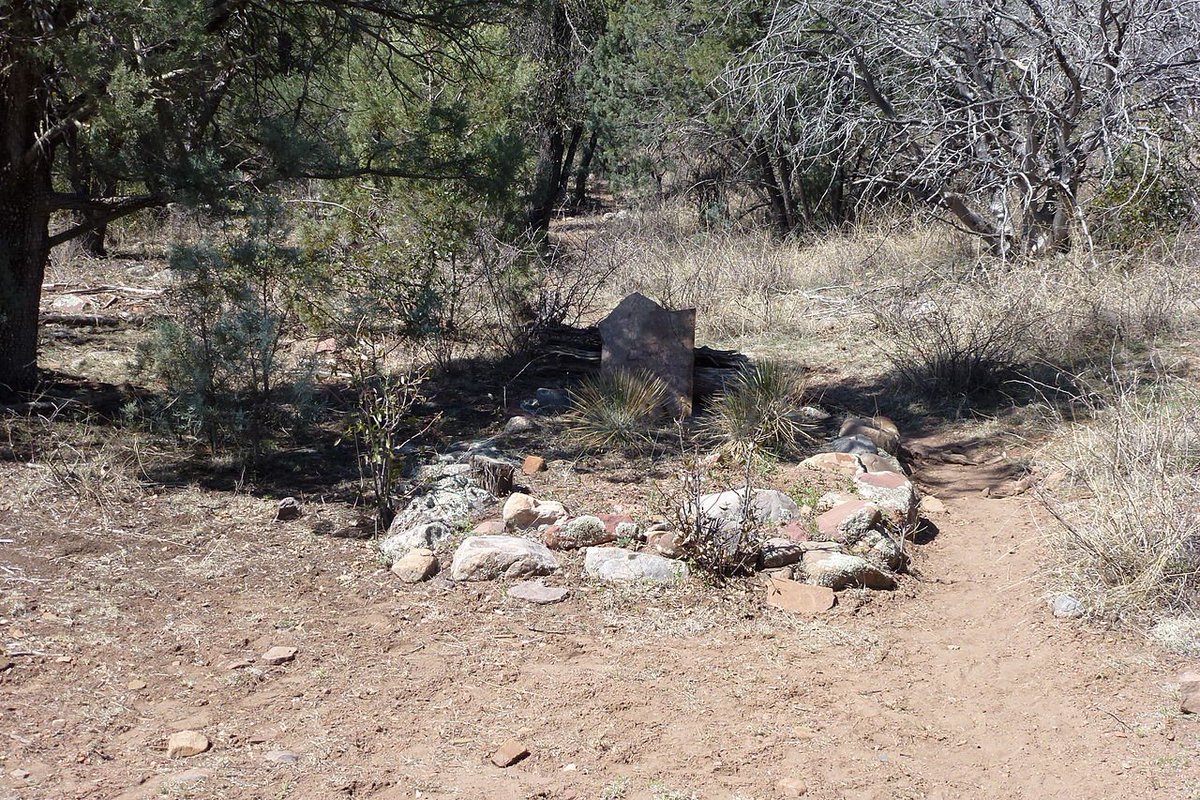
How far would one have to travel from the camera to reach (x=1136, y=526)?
4.12 m

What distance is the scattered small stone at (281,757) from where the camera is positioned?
10.7 feet

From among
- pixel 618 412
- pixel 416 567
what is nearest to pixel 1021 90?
pixel 618 412

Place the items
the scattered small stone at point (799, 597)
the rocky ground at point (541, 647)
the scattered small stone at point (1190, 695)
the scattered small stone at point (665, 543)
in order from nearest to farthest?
the rocky ground at point (541, 647) < the scattered small stone at point (1190, 695) < the scattered small stone at point (799, 597) < the scattered small stone at point (665, 543)

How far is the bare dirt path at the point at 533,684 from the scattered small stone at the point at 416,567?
55 mm

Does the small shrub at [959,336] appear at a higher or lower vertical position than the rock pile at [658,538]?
higher

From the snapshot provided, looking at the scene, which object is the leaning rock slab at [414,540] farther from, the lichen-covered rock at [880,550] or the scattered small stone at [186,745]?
the lichen-covered rock at [880,550]

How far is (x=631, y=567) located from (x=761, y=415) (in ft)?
5.97

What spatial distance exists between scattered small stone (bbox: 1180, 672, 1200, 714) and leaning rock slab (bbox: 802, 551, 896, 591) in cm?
A: 126

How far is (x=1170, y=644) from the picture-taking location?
3.84m

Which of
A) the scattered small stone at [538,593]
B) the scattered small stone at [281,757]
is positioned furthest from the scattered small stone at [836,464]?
the scattered small stone at [281,757]

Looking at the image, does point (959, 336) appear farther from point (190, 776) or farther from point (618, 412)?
point (190, 776)

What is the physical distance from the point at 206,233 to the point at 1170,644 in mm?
5682

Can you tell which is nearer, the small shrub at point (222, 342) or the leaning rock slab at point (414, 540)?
the leaning rock slab at point (414, 540)

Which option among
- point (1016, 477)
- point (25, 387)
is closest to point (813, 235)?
point (1016, 477)
